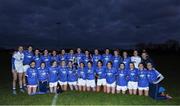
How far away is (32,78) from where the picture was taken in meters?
15.7

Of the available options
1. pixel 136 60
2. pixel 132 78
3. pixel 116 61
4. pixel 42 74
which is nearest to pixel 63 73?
pixel 42 74

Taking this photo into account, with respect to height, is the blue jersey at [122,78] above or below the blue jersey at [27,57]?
below

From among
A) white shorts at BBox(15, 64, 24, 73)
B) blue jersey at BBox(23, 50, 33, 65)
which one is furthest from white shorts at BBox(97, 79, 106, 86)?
white shorts at BBox(15, 64, 24, 73)

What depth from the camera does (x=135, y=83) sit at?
52.1ft

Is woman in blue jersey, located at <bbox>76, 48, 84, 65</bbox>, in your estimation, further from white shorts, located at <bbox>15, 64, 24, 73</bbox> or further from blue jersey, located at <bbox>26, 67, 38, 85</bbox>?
white shorts, located at <bbox>15, 64, 24, 73</bbox>

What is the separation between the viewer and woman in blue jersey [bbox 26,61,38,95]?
619 inches

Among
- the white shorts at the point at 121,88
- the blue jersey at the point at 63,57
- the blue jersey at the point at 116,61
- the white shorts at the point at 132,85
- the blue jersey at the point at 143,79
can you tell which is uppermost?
the blue jersey at the point at 63,57

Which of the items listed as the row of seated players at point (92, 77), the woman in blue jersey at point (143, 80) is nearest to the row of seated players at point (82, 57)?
the row of seated players at point (92, 77)

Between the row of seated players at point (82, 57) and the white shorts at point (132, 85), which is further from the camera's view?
the row of seated players at point (82, 57)

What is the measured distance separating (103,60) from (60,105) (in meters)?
4.69

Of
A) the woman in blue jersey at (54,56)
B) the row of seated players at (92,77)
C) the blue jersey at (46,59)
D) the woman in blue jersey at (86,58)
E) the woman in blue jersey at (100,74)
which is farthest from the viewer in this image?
the woman in blue jersey at (86,58)

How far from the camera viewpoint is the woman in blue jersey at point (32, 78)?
15711mm

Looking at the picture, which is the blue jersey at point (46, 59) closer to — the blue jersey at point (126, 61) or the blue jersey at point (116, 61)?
the blue jersey at point (116, 61)

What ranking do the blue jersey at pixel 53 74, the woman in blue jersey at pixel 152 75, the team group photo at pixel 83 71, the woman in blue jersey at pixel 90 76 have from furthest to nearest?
1. the woman in blue jersey at pixel 90 76
2. the blue jersey at pixel 53 74
3. the team group photo at pixel 83 71
4. the woman in blue jersey at pixel 152 75
